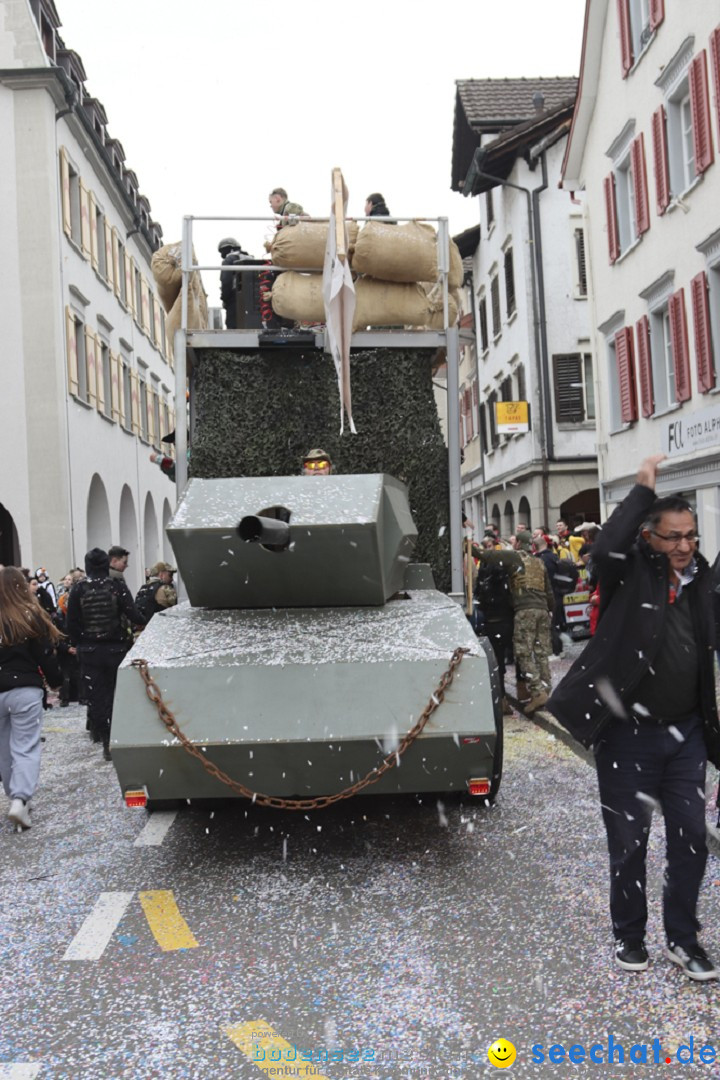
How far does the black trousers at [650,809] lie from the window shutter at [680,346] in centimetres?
1317

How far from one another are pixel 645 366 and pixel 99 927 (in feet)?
51.1

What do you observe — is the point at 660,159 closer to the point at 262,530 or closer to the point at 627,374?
the point at 627,374

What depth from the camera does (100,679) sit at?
32.0ft

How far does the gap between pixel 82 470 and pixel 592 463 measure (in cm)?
1160

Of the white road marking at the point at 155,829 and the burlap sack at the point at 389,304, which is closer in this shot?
the white road marking at the point at 155,829

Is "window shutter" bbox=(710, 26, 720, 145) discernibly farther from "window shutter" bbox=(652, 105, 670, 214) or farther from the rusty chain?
the rusty chain

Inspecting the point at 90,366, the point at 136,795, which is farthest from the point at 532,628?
the point at 90,366

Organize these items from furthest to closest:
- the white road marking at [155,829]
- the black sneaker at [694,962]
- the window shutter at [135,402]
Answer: the window shutter at [135,402]
the white road marking at [155,829]
the black sneaker at [694,962]

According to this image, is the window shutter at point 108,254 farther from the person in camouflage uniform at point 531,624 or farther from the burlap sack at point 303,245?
the burlap sack at point 303,245

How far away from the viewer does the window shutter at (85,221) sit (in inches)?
964

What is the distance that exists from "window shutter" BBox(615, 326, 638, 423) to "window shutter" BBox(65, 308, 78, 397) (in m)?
10.5

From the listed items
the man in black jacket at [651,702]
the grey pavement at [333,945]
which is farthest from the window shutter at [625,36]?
the man in black jacket at [651,702]

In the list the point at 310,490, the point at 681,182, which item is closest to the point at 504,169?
the point at 681,182

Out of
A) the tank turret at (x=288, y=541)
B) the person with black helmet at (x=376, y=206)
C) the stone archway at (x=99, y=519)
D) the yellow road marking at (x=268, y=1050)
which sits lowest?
the yellow road marking at (x=268, y=1050)
